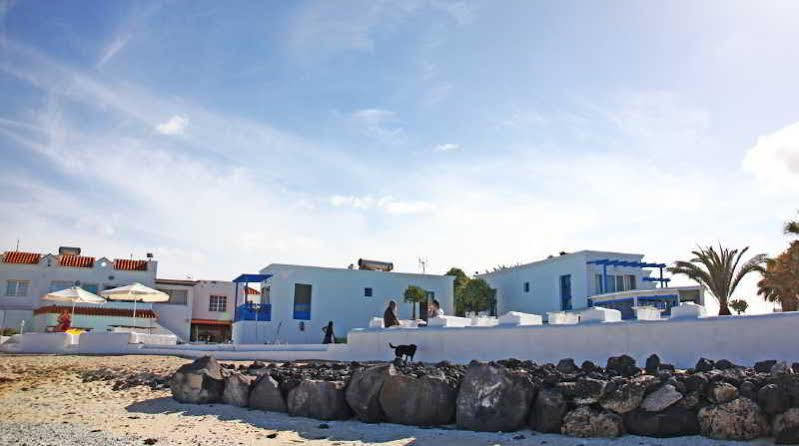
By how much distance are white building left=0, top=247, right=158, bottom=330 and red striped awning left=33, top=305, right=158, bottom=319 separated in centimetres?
12

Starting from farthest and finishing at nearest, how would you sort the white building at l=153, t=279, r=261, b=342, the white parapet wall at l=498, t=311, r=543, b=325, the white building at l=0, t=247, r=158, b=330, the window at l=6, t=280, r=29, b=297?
the white building at l=153, t=279, r=261, b=342, the window at l=6, t=280, r=29, b=297, the white building at l=0, t=247, r=158, b=330, the white parapet wall at l=498, t=311, r=543, b=325

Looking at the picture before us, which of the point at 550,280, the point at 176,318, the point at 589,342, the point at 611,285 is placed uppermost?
the point at 550,280

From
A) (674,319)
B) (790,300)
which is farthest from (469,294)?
(674,319)

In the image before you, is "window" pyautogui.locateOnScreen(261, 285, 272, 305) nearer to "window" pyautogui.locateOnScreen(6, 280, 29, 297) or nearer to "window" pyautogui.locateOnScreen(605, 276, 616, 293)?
"window" pyautogui.locateOnScreen(6, 280, 29, 297)

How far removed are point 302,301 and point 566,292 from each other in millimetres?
12602

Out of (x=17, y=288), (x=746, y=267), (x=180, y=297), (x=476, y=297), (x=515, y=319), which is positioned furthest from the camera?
(x=180, y=297)

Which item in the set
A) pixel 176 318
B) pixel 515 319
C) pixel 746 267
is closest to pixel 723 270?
pixel 746 267

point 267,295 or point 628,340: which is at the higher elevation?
point 267,295

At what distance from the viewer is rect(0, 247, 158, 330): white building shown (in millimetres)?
36812

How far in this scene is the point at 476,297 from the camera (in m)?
35.6

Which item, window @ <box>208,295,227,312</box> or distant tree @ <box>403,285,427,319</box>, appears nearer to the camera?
distant tree @ <box>403,285,427,319</box>

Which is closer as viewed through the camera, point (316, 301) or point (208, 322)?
point (316, 301)

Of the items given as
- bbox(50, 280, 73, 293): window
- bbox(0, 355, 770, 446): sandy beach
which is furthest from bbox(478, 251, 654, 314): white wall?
bbox(50, 280, 73, 293): window

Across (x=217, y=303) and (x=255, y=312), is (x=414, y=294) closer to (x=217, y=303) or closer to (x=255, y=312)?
(x=255, y=312)
